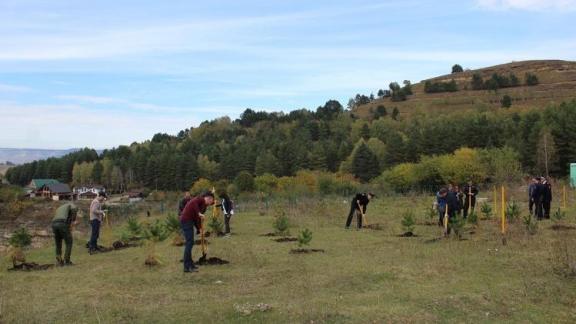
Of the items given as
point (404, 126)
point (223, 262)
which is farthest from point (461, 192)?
point (404, 126)

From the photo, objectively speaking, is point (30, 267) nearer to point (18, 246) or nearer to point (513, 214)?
point (18, 246)

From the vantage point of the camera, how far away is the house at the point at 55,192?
429ft

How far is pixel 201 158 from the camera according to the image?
130250 mm

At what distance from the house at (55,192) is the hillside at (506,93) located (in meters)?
82.3

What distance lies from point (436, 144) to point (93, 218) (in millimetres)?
81773

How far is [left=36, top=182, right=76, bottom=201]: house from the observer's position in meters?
131

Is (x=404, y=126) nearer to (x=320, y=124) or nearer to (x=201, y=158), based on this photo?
Result: (x=320, y=124)

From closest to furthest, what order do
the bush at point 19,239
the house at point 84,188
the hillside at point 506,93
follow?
the bush at point 19,239, the hillside at point 506,93, the house at point 84,188

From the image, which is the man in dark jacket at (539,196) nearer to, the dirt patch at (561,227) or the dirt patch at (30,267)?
the dirt patch at (561,227)

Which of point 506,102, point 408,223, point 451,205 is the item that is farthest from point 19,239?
point 506,102

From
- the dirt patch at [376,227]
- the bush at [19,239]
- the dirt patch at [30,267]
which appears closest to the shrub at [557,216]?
the dirt patch at [376,227]

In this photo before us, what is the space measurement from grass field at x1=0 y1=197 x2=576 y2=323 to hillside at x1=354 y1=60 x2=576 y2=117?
4449 inches

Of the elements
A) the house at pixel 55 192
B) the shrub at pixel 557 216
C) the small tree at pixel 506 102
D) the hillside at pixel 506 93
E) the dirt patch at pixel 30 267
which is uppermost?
the hillside at pixel 506 93

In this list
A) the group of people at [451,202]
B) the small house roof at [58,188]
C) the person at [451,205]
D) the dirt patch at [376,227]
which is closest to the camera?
the person at [451,205]
